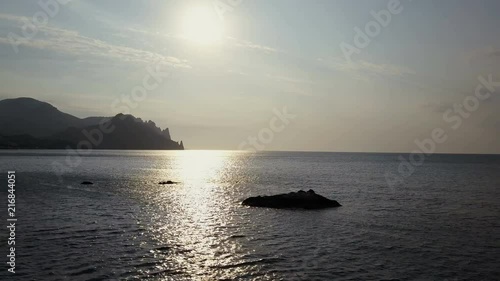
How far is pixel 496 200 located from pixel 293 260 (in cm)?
5682

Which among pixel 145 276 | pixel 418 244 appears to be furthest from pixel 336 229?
pixel 145 276

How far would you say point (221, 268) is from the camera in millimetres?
25109

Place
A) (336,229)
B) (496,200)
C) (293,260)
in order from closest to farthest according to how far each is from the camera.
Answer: (293,260)
(336,229)
(496,200)

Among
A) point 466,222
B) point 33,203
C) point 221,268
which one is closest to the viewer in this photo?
point 221,268

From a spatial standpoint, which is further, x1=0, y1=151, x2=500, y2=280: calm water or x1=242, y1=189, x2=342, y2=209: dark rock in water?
x1=242, y1=189, x2=342, y2=209: dark rock in water

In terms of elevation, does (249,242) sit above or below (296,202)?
below

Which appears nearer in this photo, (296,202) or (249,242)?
(249,242)

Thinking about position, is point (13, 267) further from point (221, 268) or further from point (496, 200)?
point (496, 200)

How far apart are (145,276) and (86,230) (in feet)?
54.4

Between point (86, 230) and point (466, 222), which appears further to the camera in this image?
point (466, 222)

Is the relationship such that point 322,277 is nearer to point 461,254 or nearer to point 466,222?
point 461,254

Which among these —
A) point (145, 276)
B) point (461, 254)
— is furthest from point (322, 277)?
point (461, 254)

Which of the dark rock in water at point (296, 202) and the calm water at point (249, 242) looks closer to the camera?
the calm water at point (249, 242)

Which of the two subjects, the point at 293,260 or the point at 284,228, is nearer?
the point at 293,260
